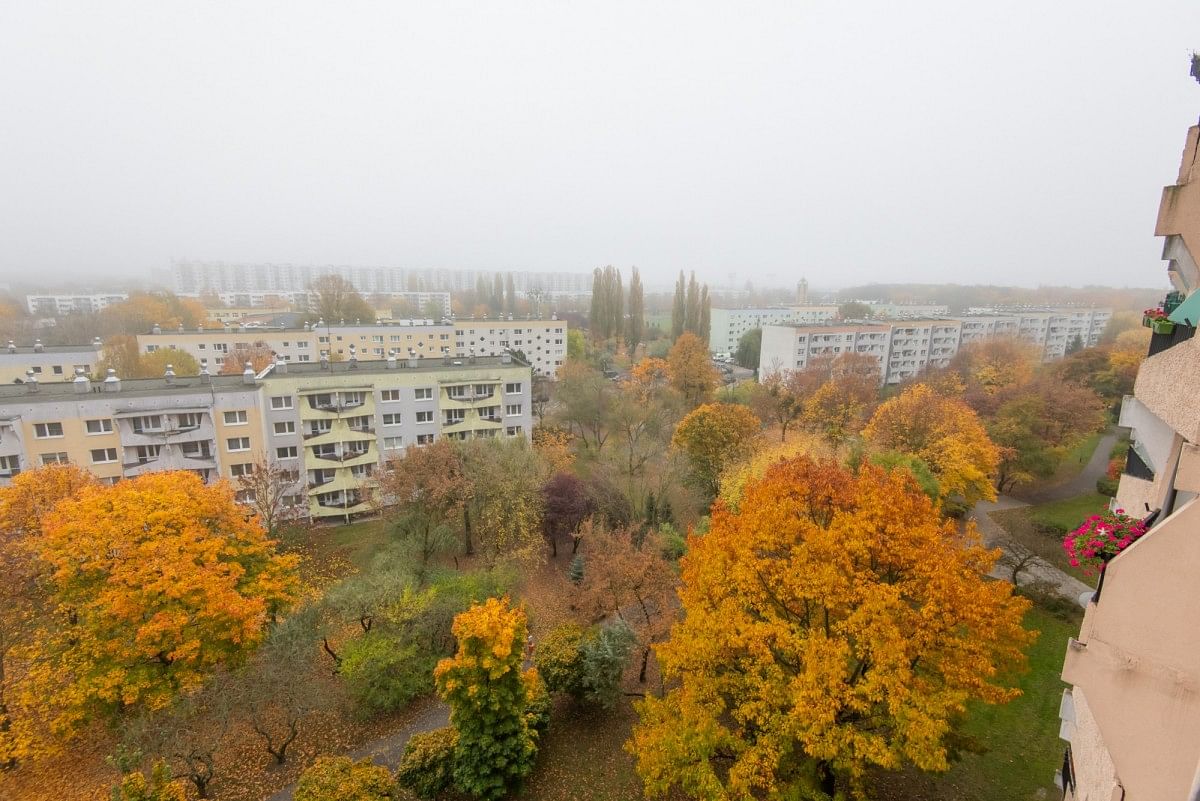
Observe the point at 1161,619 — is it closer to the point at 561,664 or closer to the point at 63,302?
the point at 561,664

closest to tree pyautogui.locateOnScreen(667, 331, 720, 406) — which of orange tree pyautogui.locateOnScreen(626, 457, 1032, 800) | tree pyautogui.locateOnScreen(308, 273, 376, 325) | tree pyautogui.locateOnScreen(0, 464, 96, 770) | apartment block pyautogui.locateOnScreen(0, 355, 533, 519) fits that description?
apartment block pyautogui.locateOnScreen(0, 355, 533, 519)

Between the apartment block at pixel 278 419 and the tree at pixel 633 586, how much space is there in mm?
14919

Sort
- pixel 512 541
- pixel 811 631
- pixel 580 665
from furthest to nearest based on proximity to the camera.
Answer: pixel 512 541 → pixel 580 665 → pixel 811 631

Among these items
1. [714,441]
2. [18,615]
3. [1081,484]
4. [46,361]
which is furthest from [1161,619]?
[46,361]

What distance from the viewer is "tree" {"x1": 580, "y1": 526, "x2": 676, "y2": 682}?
59.6ft

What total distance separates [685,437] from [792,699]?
71.5 feet

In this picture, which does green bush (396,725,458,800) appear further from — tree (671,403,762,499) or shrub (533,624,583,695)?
tree (671,403,762,499)

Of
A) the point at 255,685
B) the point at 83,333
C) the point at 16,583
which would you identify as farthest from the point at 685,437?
the point at 83,333

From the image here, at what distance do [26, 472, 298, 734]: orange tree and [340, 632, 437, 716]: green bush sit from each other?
3260 mm

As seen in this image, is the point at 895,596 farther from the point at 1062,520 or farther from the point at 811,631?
the point at 1062,520

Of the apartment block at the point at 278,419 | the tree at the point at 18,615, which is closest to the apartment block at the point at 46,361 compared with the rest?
the apartment block at the point at 278,419

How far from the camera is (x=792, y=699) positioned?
423 inches

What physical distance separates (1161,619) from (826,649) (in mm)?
6799

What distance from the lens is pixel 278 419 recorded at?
98.3ft
